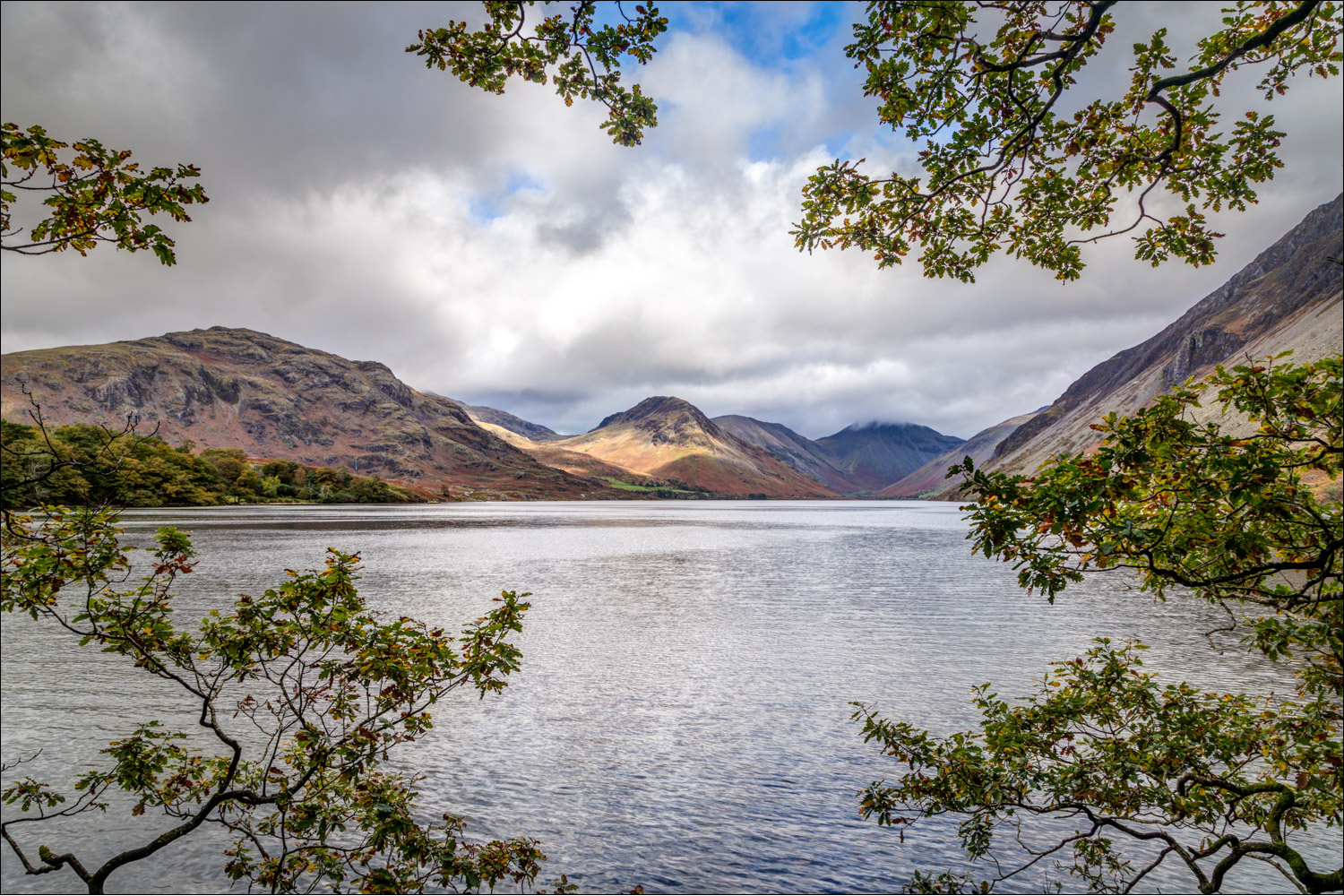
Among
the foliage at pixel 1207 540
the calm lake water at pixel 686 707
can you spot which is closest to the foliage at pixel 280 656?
the calm lake water at pixel 686 707

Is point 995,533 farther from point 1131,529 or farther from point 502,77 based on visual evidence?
point 502,77

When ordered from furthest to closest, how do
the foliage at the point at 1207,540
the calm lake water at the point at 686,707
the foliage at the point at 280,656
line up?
the calm lake water at the point at 686,707, the foliage at the point at 280,656, the foliage at the point at 1207,540

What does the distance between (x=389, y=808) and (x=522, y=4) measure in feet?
35.3

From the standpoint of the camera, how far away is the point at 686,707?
2216cm

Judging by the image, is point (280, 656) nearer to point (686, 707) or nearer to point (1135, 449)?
point (1135, 449)

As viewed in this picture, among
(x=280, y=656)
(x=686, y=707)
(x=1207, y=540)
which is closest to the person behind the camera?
(x=1207, y=540)

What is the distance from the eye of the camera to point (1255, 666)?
85.7 feet

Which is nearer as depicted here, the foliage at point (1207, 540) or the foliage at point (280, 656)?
the foliage at point (1207, 540)

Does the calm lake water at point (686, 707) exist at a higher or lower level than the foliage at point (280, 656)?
lower

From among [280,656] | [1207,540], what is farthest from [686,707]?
[1207,540]

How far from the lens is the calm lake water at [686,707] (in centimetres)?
1313

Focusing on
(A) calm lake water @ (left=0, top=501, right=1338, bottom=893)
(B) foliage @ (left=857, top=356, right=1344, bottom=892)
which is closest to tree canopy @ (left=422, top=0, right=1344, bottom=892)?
(B) foliage @ (left=857, top=356, right=1344, bottom=892)

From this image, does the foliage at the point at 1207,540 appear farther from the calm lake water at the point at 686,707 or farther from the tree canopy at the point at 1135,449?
the calm lake water at the point at 686,707

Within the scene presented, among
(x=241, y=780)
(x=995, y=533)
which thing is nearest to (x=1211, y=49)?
(x=995, y=533)
